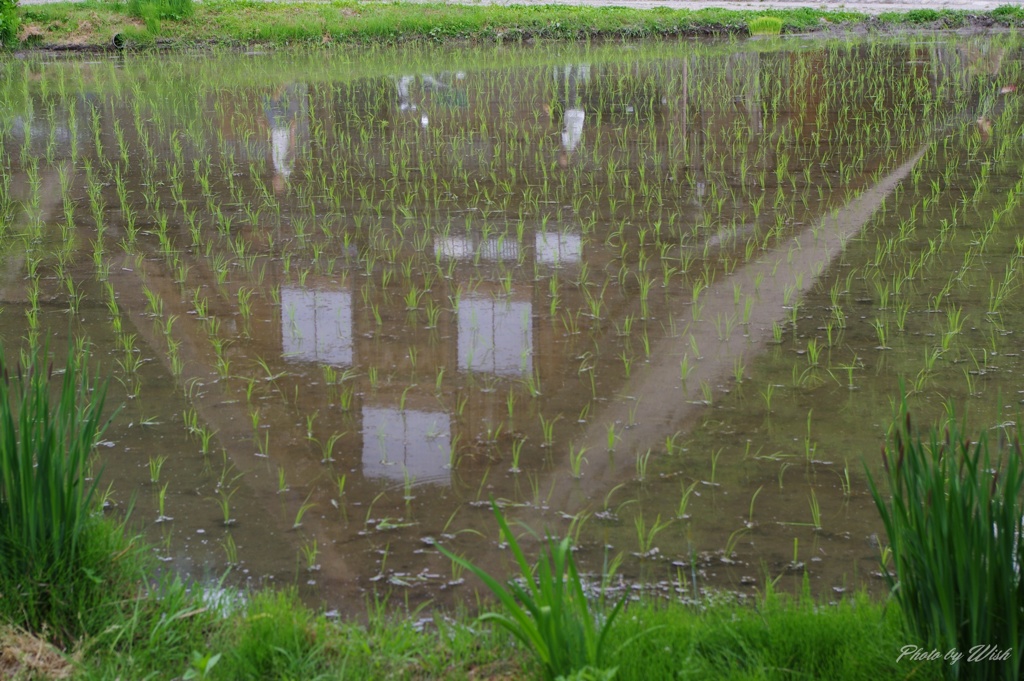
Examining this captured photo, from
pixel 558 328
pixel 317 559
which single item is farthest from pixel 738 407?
pixel 317 559

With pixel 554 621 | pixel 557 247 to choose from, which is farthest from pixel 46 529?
pixel 557 247

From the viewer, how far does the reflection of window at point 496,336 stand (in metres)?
3.98

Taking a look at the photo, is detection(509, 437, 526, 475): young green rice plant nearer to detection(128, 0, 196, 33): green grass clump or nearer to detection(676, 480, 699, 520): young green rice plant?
detection(676, 480, 699, 520): young green rice plant

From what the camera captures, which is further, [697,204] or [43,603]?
[697,204]

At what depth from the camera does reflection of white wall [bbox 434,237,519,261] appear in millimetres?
5215

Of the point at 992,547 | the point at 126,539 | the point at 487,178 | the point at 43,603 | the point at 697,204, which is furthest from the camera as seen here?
the point at 487,178

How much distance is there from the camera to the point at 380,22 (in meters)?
14.0

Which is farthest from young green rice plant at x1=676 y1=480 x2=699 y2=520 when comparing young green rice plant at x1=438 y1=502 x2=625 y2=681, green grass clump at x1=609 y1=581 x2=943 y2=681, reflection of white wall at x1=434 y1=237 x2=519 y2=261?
reflection of white wall at x1=434 y1=237 x2=519 y2=261

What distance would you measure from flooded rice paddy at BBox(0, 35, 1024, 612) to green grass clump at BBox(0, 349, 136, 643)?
1.45 ft

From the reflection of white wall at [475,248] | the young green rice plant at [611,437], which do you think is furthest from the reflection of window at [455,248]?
the young green rice plant at [611,437]

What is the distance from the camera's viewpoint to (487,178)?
22.3ft

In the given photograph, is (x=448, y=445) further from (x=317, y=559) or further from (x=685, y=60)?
(x=685, y=60)

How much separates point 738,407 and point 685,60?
29.2 ft

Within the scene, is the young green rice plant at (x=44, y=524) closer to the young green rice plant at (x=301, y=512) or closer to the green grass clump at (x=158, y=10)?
the young green rice plant at (x=301, y=512)
